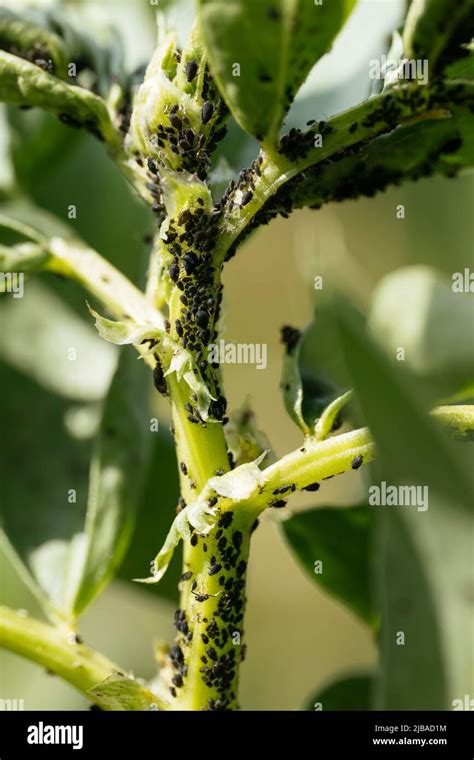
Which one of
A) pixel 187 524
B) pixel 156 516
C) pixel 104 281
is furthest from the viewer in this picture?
pixel 156 516

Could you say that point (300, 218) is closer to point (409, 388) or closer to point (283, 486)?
point (283, 486)

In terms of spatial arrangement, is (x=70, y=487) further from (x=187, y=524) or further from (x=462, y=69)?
(x=462, y=69)

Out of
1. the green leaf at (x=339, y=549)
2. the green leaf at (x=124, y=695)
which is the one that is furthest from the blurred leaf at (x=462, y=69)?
the green leaf at (x=124, y=695)

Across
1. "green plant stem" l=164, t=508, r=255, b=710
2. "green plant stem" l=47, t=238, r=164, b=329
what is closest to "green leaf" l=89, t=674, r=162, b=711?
"green plant stem" l=164, t=508, r=255, b=710

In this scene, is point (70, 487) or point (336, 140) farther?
point (70, 487)

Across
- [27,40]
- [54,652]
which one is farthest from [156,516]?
[27,40]

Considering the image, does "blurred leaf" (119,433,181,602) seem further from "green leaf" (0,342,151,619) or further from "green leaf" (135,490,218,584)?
"green leaf" (135,490,218,584)

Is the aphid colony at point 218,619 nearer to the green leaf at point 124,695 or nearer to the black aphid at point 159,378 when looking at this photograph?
the green leaf at point 124,695
